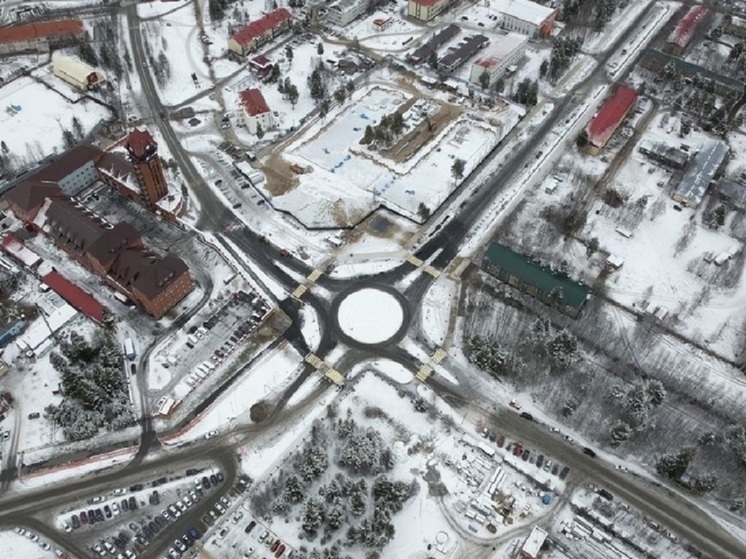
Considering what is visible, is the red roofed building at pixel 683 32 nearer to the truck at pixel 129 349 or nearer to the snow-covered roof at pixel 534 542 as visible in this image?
the snow-covered roof at pixel 534 542

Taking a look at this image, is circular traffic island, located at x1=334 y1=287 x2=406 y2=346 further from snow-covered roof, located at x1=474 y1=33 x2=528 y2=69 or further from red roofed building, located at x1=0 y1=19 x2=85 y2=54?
red roofed building, located at x1=0 y1=19 x2=85 y2=54

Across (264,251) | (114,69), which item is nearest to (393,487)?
(264,251)

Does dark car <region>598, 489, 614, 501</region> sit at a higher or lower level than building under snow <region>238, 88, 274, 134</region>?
lower

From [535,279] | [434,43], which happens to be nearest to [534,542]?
[535,279]

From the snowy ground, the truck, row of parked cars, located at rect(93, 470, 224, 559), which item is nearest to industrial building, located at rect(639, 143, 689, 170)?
the snowy ground

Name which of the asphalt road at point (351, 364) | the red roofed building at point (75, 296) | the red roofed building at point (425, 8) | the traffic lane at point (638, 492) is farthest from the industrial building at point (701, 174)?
the red roofed building at point (75, 296)

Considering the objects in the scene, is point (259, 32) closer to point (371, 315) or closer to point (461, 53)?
point (461, 53)
